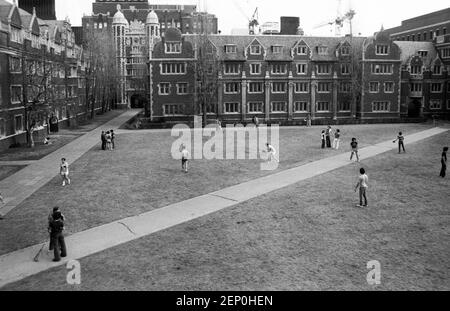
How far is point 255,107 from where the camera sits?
66.1 m

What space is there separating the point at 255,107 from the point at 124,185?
43.2 meters

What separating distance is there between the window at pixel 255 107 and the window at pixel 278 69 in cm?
543

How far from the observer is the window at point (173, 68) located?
63.2 m

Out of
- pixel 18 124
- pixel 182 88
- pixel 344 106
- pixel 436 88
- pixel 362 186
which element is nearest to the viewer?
pixel 362 186

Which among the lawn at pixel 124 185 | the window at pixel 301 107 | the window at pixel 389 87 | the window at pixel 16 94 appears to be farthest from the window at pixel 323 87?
the window at pixel 16 94

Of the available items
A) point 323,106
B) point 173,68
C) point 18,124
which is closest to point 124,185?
point 18,124

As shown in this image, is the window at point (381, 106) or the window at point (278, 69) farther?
the window at point (381, 106)

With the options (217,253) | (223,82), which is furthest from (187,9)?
(217,253)

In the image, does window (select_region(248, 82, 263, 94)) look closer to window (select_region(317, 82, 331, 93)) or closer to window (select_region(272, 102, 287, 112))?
window (select_region(272, 102, 287, 112))

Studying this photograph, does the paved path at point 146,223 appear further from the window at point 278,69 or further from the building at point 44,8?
the building at point 44,8

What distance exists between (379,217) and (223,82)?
48.1m

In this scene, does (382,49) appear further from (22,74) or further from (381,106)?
(22,74)

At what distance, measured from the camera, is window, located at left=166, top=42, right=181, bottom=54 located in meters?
62.8

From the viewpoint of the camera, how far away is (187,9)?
512ft
